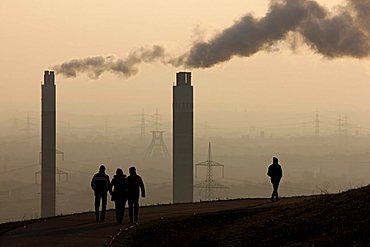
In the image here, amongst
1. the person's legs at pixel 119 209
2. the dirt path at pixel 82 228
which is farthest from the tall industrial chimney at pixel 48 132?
the person's legs at pixel 119 209

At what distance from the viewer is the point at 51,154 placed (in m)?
109

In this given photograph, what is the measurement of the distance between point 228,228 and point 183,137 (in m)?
86.6

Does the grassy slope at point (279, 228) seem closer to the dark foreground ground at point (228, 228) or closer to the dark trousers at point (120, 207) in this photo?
the dark foreground ground at point (228, 228)

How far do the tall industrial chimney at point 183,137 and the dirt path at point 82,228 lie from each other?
7693 cm

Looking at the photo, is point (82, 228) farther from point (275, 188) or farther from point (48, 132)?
point (48, 132)

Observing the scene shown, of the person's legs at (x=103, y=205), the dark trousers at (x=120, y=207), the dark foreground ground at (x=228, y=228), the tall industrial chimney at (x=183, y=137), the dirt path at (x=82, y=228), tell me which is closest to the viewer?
the dark foreground ground at (x=228, y=228)

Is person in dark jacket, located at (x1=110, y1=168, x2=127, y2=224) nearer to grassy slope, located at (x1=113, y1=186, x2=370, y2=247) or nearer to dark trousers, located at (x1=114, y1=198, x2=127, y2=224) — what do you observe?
dark trousers, located at (x1=114, y1=198, x2=127, y2=224)

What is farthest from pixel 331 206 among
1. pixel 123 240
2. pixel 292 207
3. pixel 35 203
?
pixel 35 203

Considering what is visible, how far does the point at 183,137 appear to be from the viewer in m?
108

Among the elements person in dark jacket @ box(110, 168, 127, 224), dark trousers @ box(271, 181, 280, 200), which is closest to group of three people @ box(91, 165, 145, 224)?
person in dark jacket @ box(110, 168, 127, 224)

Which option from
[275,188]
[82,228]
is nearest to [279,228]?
[82,228]

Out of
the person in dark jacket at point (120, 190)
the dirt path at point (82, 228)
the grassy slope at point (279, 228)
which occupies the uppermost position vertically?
the person in dark jacket at point (120, 190)

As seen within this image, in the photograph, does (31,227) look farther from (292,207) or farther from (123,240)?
(292,207)

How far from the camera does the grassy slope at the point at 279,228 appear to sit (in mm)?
18141
